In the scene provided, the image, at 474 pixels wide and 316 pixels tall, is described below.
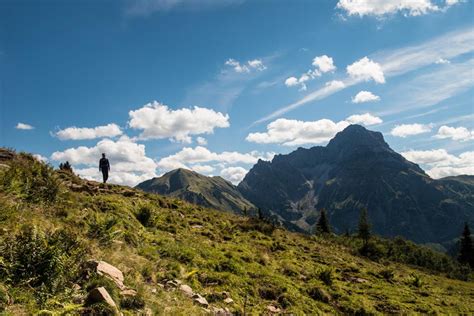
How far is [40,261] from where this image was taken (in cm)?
828

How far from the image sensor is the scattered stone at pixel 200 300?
10.3 meters

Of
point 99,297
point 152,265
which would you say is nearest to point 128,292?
point 99,297

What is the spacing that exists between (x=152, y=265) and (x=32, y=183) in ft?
23.5

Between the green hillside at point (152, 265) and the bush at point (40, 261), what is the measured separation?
3cm

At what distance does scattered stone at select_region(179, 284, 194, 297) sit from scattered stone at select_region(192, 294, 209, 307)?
0.58 feet

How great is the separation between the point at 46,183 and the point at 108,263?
7.31 metres

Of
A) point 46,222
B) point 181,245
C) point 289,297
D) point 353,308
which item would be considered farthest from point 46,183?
point 353,308

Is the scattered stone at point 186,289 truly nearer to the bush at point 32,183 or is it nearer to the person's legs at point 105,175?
the bush at point 32,183

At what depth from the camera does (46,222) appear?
1090cm

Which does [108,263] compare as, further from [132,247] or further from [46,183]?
[46,183]

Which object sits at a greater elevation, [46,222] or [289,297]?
[46,222]

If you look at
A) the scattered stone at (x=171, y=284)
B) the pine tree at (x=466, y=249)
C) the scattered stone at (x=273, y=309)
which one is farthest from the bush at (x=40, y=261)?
the pine tree at (x=466, y=249)

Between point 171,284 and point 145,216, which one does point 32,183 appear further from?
point 171,284

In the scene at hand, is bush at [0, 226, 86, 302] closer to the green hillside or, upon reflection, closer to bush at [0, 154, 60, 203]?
the green hillside
